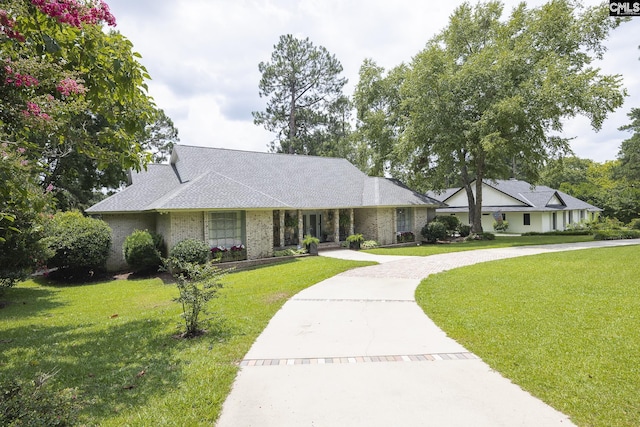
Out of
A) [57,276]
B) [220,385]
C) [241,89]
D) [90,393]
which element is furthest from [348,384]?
[241,89]

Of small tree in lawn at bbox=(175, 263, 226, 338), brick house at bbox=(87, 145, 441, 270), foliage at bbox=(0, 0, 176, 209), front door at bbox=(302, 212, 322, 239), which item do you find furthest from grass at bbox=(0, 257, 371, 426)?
front door at bbox=(302, 212, 322, 239)

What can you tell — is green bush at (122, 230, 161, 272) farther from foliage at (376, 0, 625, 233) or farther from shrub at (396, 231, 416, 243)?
foliage at (376, 0, 625, 233)

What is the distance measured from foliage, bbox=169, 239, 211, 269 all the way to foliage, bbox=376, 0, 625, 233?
17.0 m

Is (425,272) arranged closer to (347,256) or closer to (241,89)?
(347,256)

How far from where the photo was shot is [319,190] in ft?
71.6

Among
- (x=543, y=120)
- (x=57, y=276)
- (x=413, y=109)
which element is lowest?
(x=57, y=276)

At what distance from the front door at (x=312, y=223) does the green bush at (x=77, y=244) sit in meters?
10.3

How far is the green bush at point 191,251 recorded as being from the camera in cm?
1364

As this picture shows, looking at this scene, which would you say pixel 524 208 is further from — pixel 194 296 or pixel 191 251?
pixel 194 296

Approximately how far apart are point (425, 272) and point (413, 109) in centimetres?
1683

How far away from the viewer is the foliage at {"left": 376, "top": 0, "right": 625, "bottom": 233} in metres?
20.9

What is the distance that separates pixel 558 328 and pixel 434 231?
1718cm

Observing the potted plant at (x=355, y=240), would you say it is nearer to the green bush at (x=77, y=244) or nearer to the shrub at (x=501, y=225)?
the green bush at (x=77, y=244)

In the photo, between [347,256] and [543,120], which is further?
[543,120]
